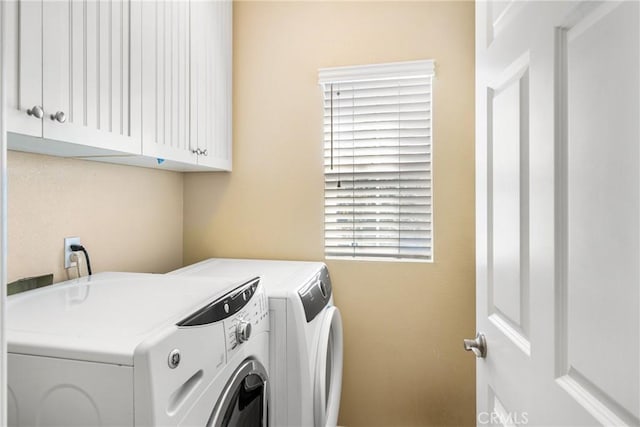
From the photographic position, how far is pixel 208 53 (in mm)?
1761

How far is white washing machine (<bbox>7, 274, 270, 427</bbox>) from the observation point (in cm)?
67

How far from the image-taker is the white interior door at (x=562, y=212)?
538 millimetres

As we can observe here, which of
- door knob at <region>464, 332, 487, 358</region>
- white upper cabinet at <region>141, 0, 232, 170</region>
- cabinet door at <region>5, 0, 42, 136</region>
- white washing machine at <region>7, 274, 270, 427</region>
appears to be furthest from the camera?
white upper cabinet at <region>141, 0, 232, 170</region>

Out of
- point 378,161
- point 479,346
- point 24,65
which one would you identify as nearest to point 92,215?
point 24,65

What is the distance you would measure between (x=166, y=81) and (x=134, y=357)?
3.65ft

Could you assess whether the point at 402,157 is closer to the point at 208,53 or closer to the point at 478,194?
the point at 478,194

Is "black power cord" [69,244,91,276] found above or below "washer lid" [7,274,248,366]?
above

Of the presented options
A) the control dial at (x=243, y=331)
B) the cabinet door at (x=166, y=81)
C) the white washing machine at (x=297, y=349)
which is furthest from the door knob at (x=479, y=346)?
the cabinet door at (x=166, y=81)

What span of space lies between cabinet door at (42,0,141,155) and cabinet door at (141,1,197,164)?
7cm

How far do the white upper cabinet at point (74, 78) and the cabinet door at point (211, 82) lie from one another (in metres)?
0.42

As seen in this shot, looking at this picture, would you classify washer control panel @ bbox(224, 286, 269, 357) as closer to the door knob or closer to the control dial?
the control dial

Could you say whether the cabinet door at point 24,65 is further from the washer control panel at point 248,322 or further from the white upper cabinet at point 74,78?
the washer control panel at point 248,322

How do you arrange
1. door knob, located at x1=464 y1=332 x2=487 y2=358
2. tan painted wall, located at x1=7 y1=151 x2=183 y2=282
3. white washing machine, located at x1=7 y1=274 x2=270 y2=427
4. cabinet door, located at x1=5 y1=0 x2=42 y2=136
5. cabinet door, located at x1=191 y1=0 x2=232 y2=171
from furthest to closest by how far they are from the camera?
1. cabinet door, located at x1=191 y1=0 x2=232 y2=171
2. tan painted wall, located at x1=7 y1=151 x2=183 y2=282
3. door knob, located at x1=464 y1=332 x2=487 y2=358
4. cabinet door, located at x1=5 y1=0 x2=42 y2=136
5. white washing machine, located at x1=7 y1=274 x2=270 y2=427

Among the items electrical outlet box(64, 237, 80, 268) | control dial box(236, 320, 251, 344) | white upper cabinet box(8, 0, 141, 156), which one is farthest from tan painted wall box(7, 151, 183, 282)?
control dial box(236, 320, 251, 344)
